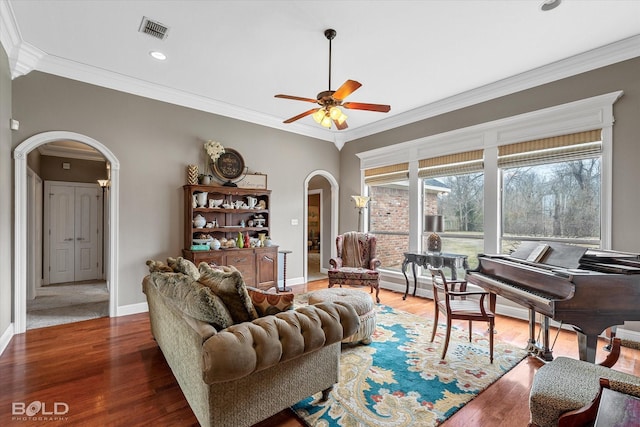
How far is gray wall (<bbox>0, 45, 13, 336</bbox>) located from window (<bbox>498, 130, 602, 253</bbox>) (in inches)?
229

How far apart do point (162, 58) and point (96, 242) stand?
5.00 m

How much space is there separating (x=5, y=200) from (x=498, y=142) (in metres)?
5.94

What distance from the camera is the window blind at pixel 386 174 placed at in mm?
5381

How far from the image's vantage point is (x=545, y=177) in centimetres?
381

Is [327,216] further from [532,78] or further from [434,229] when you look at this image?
[532,78]

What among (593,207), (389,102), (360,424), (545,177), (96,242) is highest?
(389,102)

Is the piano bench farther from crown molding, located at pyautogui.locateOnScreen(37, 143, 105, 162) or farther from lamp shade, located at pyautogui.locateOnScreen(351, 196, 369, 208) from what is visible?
crown molding, located at pyautogui.locateOnScreen(37, 143, 105, 162)

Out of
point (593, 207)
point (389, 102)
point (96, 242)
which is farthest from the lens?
point (96, 242)

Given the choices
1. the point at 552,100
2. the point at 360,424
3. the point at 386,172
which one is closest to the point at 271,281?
the point at 386,172

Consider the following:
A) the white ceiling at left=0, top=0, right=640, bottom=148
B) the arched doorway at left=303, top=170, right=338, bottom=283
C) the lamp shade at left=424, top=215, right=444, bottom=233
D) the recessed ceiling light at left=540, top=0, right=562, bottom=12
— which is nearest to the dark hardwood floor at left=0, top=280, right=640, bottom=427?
the lamp shade at left=424, top=215, right=444, bottom=233

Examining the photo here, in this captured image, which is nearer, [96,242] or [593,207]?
[593,207]

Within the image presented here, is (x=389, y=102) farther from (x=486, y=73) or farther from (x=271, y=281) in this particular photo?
(x=271, y=281)

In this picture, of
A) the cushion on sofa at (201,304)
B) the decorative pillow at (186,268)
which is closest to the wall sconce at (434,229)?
the decorative pillow at (186,268)

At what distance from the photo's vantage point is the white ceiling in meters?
2.64
